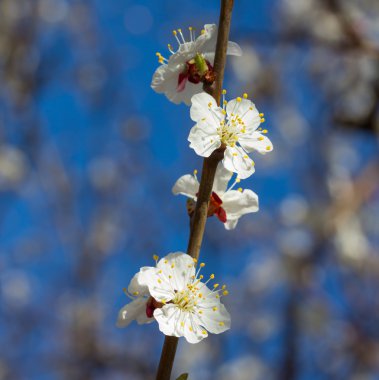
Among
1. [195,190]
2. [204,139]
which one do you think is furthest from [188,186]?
[204,139]

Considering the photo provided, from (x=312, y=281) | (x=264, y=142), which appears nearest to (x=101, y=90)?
(x=312, y=281)

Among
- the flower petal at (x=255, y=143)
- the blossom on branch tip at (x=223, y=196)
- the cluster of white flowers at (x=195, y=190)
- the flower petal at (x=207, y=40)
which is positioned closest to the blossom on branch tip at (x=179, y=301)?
the cluster of white flowers at (x=195, y=190)

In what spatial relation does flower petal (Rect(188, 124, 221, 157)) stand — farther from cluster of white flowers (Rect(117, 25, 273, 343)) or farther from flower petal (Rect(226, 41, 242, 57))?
flower petal (Rect(226, 41, 242, 57))

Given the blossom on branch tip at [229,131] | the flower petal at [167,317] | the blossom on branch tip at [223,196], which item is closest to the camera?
the flower petal at [167,317]

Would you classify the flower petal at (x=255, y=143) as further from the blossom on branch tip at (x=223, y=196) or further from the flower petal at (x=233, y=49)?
the flower petal at (x=233, y=49)

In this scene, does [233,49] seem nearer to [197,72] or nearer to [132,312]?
[197,72]

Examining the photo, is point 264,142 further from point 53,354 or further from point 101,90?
point 101,90

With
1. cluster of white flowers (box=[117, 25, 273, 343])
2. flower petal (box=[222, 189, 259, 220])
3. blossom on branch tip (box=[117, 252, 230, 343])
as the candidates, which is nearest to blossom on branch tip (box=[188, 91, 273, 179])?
cluster of white flowers (box=[117, 25, 273, 343])
